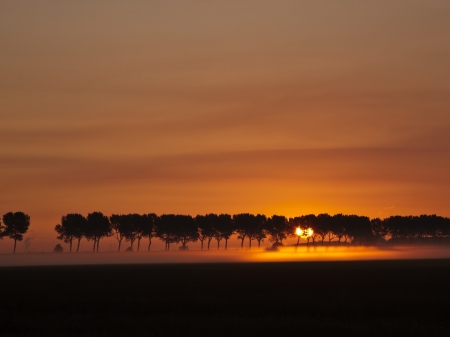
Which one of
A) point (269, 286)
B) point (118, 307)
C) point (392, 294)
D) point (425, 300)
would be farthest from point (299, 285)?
point (118, 307)

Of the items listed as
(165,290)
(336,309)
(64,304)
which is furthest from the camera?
(165,290)

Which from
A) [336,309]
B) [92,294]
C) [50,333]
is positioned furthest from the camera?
[92,294]

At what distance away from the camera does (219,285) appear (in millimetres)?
59344

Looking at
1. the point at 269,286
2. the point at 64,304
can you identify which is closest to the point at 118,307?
the point at 64,304

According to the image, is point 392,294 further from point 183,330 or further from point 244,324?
point 183,330

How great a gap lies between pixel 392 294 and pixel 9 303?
2709 centimetres

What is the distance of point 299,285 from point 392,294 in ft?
38.0

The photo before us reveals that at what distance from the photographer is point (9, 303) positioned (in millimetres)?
43312

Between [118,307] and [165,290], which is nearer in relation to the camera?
[118,307]

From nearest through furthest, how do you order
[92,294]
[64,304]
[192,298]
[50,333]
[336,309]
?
[50,333] → [336,309] → [64,304] → [192,298] → [92,294]

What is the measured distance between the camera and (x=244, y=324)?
32125 mm

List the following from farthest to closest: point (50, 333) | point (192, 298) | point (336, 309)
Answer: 1. point (192, 298)
2. point (336, 309)
3. point (50, 333)

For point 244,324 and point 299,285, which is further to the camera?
point 299,285

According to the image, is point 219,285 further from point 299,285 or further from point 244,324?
point 244,324
